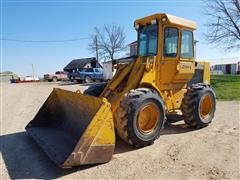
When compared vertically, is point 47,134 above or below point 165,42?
below

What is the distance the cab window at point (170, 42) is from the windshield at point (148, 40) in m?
0.23

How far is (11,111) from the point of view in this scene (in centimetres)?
1115

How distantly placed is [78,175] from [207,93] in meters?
4.19

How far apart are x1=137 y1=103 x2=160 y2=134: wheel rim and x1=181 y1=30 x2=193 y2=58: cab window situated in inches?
74.6

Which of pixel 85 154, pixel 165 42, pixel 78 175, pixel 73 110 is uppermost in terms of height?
pixel 165 42

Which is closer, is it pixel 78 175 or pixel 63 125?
pixel 78 175

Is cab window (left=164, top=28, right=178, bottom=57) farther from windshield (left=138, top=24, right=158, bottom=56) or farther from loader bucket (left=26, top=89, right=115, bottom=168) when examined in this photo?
loader bucket (left=26, top=89, right=115, bottom=168)

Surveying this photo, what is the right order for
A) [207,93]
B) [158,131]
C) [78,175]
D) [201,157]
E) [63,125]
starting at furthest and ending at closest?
[207,93] < [63,125] < [158,131] < [201,157] < [78,175]

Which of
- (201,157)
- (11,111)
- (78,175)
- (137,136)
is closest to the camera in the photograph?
(78,175)

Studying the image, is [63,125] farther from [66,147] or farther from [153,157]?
[153,157]

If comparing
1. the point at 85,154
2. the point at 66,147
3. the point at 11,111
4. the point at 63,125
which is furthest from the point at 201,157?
the point at 11,111

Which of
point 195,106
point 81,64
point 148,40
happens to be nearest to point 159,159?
point 195,106

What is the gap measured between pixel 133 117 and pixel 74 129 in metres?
1.37

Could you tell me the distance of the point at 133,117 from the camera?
5.32 m
